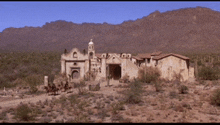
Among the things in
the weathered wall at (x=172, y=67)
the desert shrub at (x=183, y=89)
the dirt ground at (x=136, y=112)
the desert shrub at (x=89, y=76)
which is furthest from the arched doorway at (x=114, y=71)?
the dirt ground at (x=136, y=112)

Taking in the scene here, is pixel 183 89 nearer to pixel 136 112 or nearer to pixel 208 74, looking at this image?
pixel 136 112

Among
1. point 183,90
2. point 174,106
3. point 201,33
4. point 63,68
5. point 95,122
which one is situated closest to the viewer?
point 95,122

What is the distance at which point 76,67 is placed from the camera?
31.0 metres

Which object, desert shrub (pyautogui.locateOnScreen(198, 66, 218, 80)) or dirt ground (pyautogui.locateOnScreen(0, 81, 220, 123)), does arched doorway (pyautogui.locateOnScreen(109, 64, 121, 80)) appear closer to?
desert shrub (pyautogui.locateOnScreen(198, 66, 218, 80))

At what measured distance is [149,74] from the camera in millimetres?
27781

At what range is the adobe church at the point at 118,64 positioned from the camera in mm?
27078

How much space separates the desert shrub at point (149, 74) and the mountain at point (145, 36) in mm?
53579

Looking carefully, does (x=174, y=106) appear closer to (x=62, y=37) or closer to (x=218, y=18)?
(x=218, y=18)

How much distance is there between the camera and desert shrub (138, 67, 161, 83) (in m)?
27.4

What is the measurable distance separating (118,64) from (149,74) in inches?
187

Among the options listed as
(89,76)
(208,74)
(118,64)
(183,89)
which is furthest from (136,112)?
(208,74)

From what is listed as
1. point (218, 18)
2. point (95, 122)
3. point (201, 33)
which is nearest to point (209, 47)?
point (201, 33)

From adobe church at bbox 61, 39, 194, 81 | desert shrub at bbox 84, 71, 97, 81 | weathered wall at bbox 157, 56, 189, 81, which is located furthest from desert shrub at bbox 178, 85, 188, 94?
desert shrub at bbox 84, 71, 97, 81

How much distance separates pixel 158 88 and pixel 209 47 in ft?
219
